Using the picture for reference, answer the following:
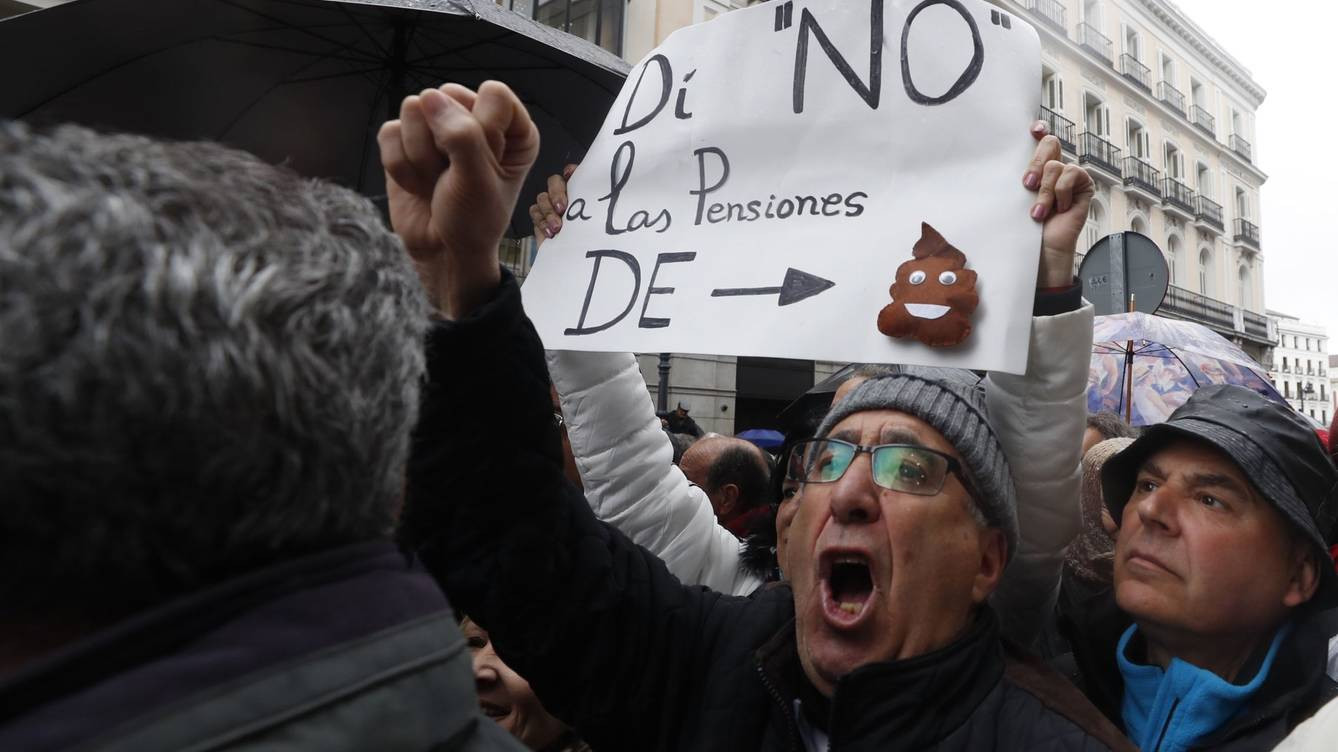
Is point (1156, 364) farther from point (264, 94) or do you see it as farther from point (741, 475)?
point (264, 94)

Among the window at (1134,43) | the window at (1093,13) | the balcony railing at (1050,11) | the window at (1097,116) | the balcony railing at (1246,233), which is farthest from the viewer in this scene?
the balcony railing at (1246,233)

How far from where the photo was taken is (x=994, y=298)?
140 centimetres

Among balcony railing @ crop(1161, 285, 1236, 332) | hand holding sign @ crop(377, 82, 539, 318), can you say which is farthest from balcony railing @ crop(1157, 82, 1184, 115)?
hand holding sign @ crop(377, 82, 539, 318)

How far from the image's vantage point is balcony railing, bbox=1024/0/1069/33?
22.7 meters

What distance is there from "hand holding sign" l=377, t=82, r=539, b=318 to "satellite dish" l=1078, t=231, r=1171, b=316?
11.3 ft

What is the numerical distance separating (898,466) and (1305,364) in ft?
361

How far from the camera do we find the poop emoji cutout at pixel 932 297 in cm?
139

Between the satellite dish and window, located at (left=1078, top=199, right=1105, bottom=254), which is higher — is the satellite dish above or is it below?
below

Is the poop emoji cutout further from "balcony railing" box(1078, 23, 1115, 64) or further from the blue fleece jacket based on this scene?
"balcony railing" box(1078, 23, 1115, 64)

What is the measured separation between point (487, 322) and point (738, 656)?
72cm

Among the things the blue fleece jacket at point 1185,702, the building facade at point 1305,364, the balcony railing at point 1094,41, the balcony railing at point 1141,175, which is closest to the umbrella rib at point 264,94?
the blue fleece jacket at point 1185,702

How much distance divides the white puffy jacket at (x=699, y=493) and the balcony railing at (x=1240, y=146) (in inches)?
1412

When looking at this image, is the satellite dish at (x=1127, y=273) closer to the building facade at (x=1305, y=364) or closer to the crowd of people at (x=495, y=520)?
the crowd of people at (x=495, y=520)

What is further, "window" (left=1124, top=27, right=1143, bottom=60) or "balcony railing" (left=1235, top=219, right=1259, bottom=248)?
"balcony railing" (left=1235, top=219, right=1259, bottom=248)
